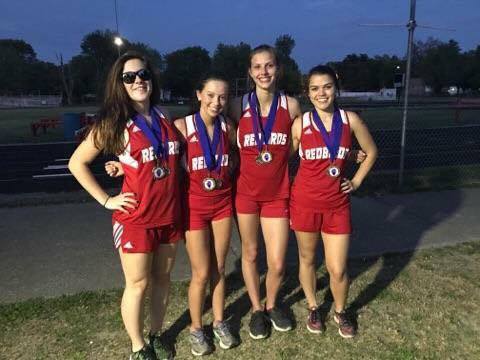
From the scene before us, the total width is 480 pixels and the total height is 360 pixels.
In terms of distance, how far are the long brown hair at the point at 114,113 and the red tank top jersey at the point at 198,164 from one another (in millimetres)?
412

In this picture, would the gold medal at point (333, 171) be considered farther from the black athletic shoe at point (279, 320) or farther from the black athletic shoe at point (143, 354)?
the black athletic shoe at point (143, 354)

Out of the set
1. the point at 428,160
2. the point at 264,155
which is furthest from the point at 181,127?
the point at 428,160

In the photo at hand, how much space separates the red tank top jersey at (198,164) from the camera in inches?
115

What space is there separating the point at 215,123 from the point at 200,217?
627mm

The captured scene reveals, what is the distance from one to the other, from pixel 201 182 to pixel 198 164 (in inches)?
4.7

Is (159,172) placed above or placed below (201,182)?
above

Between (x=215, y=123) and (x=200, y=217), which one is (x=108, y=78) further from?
(x=200, y=217)

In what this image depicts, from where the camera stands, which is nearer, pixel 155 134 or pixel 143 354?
pixel 155 134

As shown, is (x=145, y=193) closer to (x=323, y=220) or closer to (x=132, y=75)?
(x=132, y=75)

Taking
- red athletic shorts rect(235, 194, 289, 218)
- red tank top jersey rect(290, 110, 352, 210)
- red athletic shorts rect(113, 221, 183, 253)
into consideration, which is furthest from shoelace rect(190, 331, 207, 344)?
red tank top jersey rect(290, 110, 352, 210)

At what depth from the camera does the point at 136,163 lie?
2.65 m

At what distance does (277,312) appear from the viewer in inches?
138

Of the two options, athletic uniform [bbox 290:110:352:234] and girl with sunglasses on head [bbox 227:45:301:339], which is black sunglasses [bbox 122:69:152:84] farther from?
athletic uniform [bbox 290:110:352:234]

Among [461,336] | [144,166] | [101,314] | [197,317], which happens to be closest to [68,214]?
[101,314]
